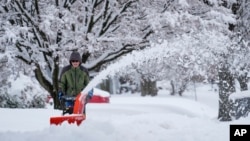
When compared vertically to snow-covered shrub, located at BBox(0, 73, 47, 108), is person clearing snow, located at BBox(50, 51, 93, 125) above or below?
above

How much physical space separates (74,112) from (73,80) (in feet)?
2.78

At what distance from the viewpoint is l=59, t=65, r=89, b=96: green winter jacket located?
754cm

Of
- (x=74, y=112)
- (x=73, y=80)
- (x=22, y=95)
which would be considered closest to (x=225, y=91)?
(x=73, y=80)


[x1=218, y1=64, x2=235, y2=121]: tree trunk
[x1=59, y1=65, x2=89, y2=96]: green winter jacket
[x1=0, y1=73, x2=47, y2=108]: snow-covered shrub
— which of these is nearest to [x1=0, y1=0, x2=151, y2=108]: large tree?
[x1=0, y1=73, x2=47, y2=108]: snow-covered shrub

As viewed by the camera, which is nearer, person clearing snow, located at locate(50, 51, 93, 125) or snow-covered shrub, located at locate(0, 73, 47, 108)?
person clearing snow, located at locate(50, 51, 93, 125)

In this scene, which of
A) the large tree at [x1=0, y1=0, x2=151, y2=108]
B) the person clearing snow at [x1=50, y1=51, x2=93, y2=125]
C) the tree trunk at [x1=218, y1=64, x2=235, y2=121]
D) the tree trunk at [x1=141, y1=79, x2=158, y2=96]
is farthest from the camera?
the tree trunk at [x1=141, y1=79, x2=158, y2=96]

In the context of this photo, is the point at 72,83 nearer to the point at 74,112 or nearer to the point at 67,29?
the point at 74,112

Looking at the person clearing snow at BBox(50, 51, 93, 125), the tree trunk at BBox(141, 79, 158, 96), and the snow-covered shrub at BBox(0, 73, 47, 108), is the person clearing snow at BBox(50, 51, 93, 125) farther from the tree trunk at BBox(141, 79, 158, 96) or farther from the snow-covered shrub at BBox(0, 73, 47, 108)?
the tree trunk at BBox(141, 79, 158, 96)

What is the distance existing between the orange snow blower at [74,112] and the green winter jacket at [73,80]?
0.99 feet

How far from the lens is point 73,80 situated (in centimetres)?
756

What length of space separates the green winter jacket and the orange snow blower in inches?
11.9

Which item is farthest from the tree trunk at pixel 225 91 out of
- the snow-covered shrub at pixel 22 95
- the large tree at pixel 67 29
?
the snow-covered shrub at pixel 22 95

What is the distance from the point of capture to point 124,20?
1194 cm

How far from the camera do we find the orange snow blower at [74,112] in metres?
6.51
